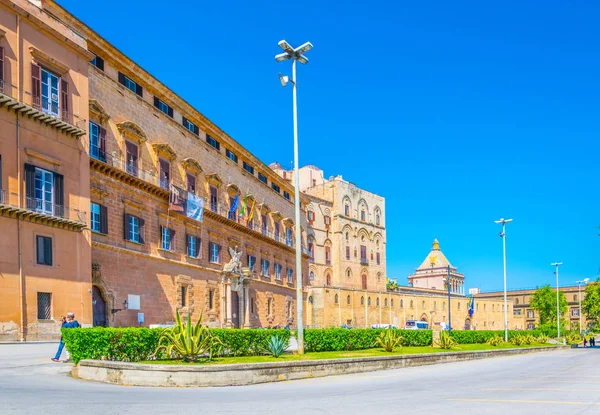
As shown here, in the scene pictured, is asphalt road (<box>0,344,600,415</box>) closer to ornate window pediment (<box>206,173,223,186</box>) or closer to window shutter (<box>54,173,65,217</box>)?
window shutter (<box>54,173,65,217</box>)

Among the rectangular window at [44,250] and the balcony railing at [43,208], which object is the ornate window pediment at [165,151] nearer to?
the balcony railing at [43,208]

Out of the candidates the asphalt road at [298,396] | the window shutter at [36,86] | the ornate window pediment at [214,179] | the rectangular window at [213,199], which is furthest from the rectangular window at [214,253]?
the asphalt road at [298,396]

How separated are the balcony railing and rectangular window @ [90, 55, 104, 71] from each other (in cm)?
773

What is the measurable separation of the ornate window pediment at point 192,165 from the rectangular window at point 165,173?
1.77 m

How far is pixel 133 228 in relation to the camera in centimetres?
3328

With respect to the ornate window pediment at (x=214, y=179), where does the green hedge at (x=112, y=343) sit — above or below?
below

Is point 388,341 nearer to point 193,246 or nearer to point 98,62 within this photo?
point 193,246

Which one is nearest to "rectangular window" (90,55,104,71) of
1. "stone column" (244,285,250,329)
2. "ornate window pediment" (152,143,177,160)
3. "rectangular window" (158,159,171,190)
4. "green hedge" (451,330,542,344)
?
"ornate window pediment" (152,143,177,160)

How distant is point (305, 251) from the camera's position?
6900cm

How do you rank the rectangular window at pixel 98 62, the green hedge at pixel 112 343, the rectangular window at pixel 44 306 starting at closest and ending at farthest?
the green hedge at pixel 112 343 → the rectangular window at pixel 44 306 → the rectangular window at pixel 98 62

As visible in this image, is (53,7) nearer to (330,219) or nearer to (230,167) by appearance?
(230,167)

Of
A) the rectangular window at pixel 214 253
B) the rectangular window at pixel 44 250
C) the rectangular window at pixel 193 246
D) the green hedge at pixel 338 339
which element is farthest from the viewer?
the rectangular window at pixel 214 253

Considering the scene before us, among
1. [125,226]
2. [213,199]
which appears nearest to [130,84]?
[125,226]

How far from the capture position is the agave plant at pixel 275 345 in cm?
2048
